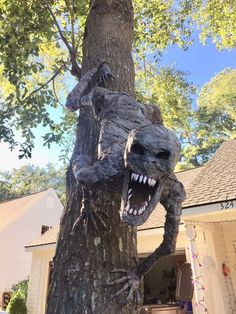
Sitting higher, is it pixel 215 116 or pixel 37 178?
pixel 37 178

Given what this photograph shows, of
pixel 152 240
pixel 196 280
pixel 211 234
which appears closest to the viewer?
pixel 196 280

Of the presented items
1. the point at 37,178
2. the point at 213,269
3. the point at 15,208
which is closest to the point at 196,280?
the point at 213,269

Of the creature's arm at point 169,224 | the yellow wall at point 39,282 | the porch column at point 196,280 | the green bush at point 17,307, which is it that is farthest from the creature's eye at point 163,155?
the green bush at point 17,307

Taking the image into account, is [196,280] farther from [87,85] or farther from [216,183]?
[87,85]

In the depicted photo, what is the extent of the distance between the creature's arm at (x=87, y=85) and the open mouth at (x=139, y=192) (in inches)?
56.5

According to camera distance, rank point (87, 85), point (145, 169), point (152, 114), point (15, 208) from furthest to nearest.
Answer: point (15, 208), point (87, 85), point (152, 114), point (145, 169)

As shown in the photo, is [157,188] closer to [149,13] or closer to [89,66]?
[89,66]

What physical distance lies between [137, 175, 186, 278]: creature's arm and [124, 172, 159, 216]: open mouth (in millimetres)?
218

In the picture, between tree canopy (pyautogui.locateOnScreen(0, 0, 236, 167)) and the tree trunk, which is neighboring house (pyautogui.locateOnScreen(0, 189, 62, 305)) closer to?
tree canopy (pyautogui.locateOnScreen(0, 0, 236, 167))

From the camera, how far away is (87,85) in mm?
3182

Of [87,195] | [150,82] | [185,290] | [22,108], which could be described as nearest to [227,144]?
[150,82]

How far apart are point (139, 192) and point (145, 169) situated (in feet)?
0.47

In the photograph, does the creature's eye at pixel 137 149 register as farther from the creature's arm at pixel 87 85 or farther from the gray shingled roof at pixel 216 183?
the gray shingled roof at pixel 216 183

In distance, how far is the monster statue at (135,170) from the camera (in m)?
1.65
